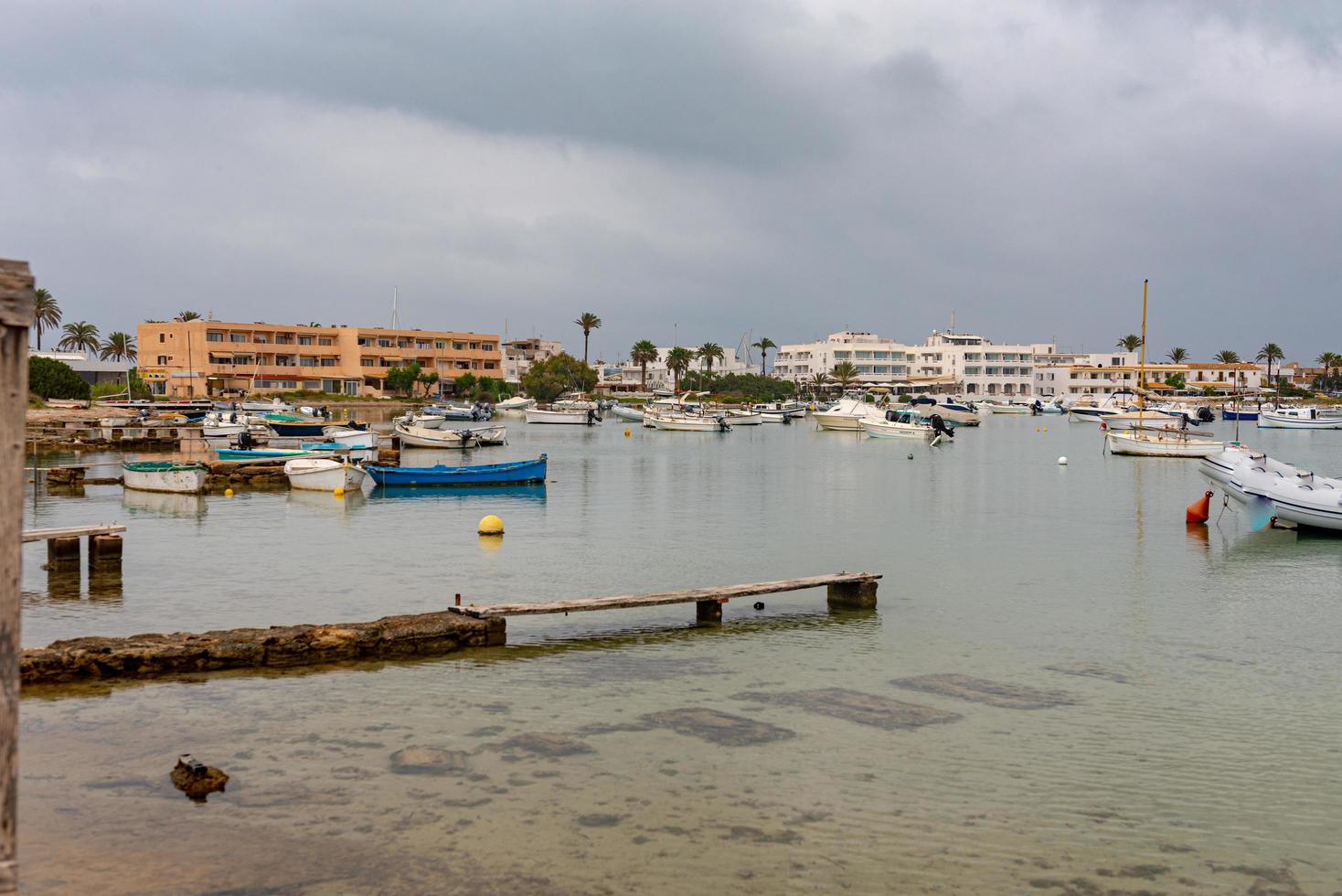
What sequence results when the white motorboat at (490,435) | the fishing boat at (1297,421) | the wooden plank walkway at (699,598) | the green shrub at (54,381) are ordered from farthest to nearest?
the fishing boat at (1297,421), the green shrub at (54,381), the white motorboat at (490,435), the wooden plank walkway at (699,598)

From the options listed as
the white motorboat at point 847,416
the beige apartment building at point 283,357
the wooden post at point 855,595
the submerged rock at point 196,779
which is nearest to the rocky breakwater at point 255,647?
the submerged rock at point 196,779

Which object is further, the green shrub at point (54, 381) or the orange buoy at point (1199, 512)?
the green shrub at point (54, 381)

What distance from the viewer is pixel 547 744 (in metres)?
12.6

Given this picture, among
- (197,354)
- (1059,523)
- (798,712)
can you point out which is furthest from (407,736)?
(197,354)

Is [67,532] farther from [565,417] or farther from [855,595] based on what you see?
[565,417]

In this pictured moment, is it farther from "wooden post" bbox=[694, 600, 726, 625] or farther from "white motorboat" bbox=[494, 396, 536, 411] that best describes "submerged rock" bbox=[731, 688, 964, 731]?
"white motorboat" bbox=[494, 396, 536, 411]

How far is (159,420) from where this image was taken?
75.9 m

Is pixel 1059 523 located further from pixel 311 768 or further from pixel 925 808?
pixel 311 768

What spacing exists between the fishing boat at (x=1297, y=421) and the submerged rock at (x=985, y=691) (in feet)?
379

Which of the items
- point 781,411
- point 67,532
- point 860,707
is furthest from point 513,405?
point 860,707

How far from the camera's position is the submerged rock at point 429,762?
1167 centimetres

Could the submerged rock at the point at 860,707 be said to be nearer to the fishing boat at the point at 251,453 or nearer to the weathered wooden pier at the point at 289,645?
the weathered wooden pier at the point at 289,645

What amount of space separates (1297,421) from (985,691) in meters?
116

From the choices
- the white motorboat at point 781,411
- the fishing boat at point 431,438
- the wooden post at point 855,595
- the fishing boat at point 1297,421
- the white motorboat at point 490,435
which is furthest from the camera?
the white motorboat at point 781,411
